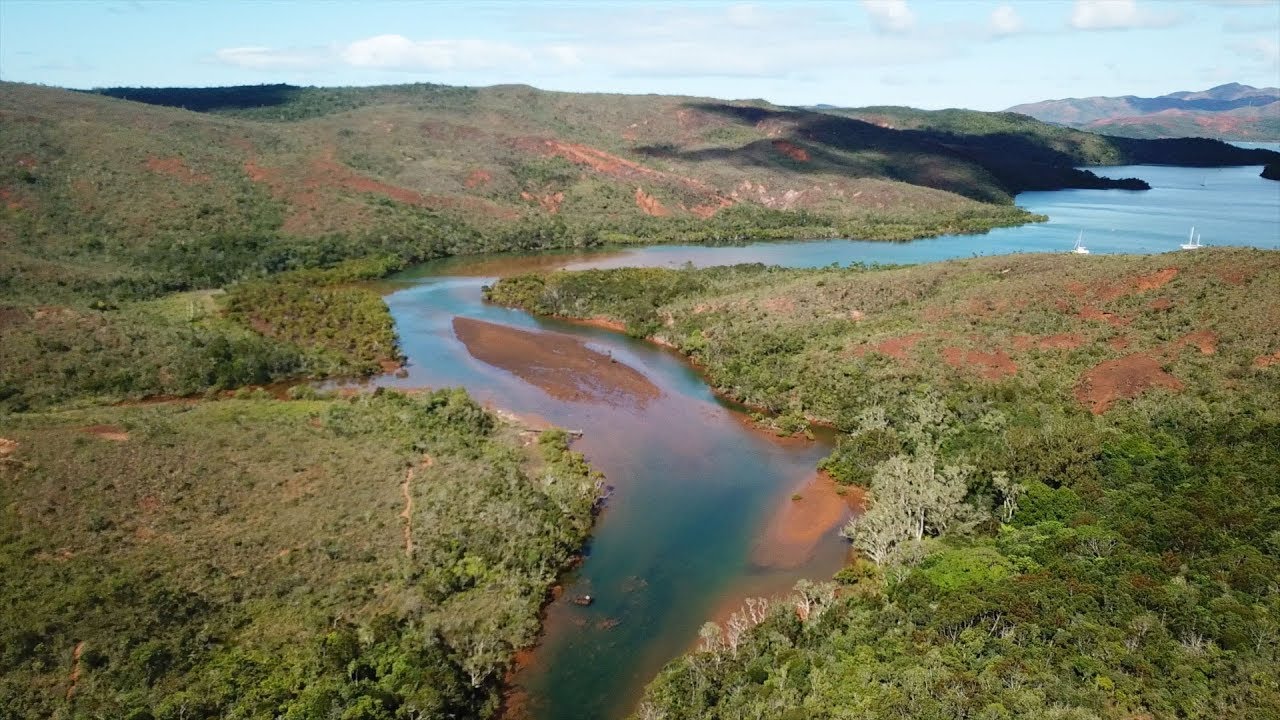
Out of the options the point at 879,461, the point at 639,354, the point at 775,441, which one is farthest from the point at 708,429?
the point at 639,354

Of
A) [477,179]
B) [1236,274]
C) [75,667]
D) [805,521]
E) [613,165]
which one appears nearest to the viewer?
[75,667]

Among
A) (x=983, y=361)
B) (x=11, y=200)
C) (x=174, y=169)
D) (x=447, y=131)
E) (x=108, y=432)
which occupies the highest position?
(x=447, y=131)

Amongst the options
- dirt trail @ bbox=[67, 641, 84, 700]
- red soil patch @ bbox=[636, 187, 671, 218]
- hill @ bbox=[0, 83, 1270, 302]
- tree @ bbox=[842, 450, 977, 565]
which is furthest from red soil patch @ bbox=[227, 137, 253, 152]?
tree @ bbox=[842, 450, 977, 565]

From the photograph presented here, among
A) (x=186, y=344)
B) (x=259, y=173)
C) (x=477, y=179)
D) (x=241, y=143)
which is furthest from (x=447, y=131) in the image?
(x=186, y=344)

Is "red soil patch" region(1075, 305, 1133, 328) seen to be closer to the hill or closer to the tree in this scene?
the tree

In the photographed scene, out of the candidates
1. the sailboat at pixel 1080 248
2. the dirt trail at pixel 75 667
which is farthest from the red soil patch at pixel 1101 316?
the dirt trail at pixel 75 667

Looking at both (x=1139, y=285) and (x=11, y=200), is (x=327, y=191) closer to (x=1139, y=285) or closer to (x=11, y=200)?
(x=11, y=200)

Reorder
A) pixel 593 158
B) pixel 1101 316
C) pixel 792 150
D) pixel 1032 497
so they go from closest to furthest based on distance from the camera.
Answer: pixel 1032 497, pixel 1101 316, pixel 593 158, pixel 792 150
